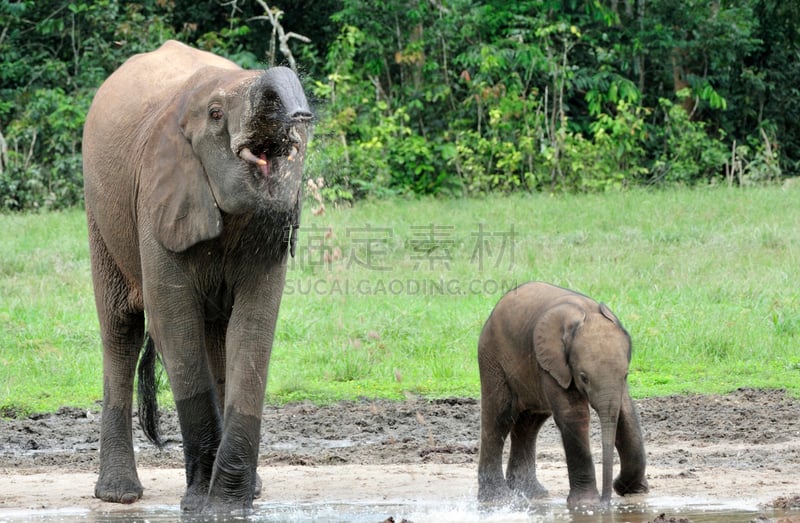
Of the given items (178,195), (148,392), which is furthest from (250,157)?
(148,392)

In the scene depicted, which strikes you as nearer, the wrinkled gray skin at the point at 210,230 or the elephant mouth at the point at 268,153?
the elephant mouth at the point at 268,153

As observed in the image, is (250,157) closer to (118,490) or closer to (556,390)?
(556,390)

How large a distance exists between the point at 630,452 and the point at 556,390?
55cm

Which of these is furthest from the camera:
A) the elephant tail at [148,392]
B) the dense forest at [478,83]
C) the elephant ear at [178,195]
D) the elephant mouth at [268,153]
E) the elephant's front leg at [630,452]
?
the dense forest at [478,83]

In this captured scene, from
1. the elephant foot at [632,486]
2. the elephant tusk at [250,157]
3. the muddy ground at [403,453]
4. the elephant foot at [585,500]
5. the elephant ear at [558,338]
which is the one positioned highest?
the elephant tusk at [250,157]

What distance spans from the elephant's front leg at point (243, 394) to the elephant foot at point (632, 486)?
6.29ft

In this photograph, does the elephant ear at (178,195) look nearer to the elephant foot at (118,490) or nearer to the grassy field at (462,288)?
the elephant foot at (118,490)

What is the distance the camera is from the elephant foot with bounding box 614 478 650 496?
6664 mm

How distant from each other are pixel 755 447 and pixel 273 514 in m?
2.96

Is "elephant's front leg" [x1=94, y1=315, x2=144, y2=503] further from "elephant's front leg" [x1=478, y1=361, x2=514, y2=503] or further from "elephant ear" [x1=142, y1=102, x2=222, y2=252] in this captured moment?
"elephant's front leg" [x1=478, y1=361, x2=514, y2=503]

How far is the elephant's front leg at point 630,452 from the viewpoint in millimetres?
6523

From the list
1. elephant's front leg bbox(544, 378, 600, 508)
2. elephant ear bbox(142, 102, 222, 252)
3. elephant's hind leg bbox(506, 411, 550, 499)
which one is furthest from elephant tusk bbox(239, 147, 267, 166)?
elephant's hind leg bbox(506, 411, 550, 499)

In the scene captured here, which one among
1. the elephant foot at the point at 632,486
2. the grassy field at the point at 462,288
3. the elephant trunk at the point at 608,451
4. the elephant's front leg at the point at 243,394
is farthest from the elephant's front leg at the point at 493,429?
the grassy field at the point at 462,288

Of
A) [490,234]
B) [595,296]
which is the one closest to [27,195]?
[490,234]
